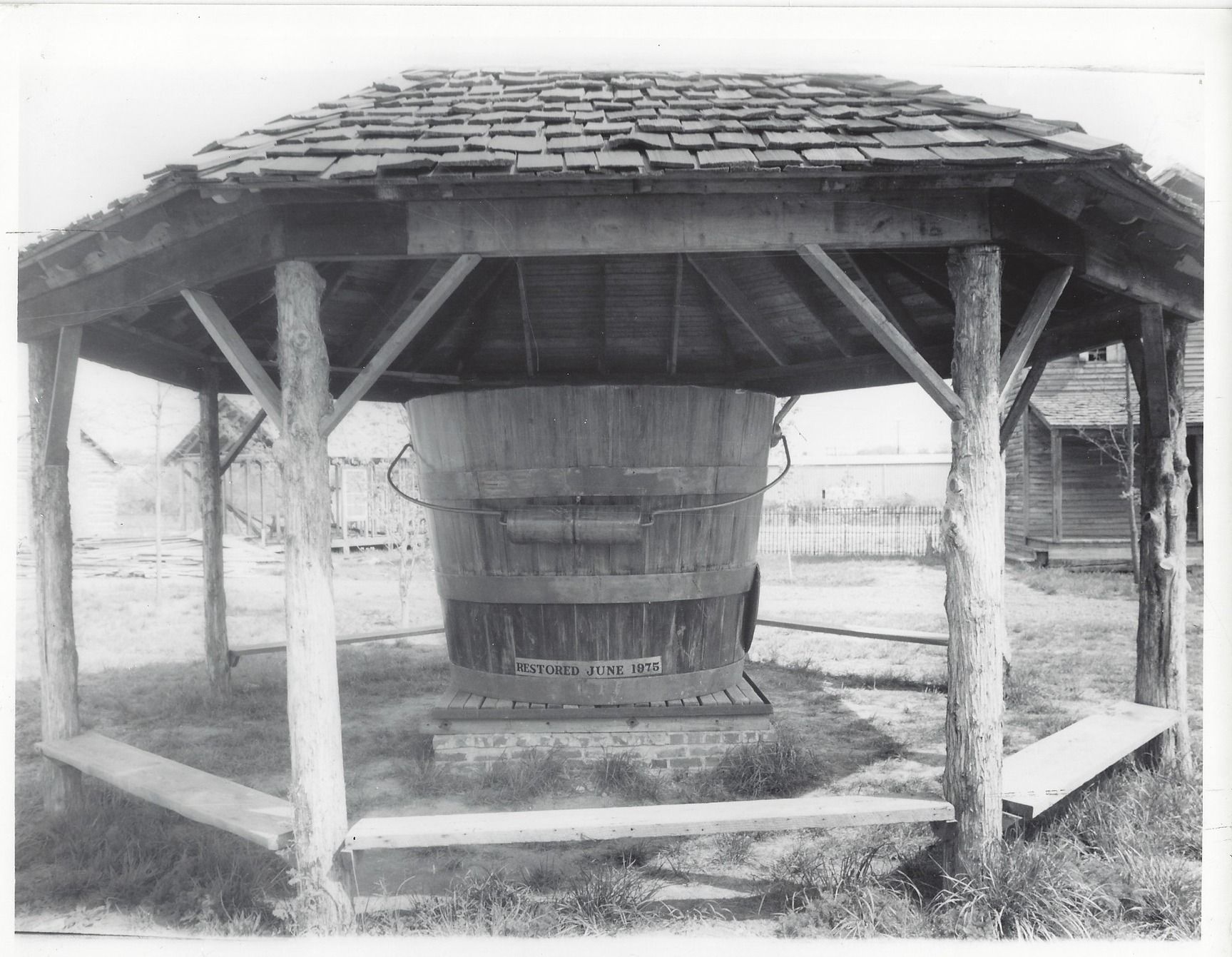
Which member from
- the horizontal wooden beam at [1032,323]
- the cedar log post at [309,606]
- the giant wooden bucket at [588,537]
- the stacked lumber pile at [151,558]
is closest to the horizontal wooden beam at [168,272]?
the cedar log post at [309,606]

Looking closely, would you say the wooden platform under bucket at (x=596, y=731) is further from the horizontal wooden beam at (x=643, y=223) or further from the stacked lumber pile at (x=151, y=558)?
the stacked lumber pile at (x=151, y=558)

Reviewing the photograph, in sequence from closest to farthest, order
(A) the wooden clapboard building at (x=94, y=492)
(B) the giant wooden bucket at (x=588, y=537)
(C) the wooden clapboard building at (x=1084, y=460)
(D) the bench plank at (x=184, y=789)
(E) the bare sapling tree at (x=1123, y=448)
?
(D) the bench plank at (x=184, y=789) < (B) the giant wooden bucket at (x=588, y=537) < (E) the bare sapling tree at (x=1123, y=448) < (C) the wooden clapboard building at (x=1084, y=460) < (A) the wooden clapboard building at (x=94, y=492)

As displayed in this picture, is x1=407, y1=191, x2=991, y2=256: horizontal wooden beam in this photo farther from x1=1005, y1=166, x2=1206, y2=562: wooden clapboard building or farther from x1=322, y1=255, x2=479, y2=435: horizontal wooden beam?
x1=1005, y1=166, x2=1206, y2=562: wooden clapboard building

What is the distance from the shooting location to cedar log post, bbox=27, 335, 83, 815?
483cm

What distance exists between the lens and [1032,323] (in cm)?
377

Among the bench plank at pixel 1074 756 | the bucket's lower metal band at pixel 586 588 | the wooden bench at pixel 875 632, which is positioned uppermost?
the bucket's lower metal band at pixel 586 588

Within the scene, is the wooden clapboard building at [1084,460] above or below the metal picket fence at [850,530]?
above

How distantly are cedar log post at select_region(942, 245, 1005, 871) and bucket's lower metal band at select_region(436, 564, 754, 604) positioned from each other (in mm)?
2051

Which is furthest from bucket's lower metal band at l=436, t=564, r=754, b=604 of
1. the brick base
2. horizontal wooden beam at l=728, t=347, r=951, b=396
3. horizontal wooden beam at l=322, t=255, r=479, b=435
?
horizontal wooden beam at l=322, t=255, r=479, b=435

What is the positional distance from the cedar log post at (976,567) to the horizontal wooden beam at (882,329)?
96 millimetres

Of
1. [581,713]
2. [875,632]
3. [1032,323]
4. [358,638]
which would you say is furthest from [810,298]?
Answer: [358,638]

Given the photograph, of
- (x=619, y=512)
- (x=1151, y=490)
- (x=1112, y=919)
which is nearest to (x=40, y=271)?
(x=619, y=512)

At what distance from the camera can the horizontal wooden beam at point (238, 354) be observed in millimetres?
3584

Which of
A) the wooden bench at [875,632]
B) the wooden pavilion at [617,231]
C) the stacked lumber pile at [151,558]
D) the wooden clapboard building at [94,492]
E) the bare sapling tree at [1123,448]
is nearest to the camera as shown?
the wooden pavilion at [617,231]
